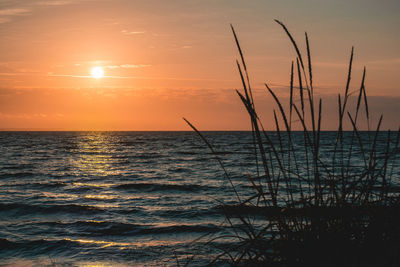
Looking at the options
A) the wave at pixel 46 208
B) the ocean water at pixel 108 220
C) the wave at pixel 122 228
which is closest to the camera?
the ocean water at pixel 108 220

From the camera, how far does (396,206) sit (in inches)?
99.1

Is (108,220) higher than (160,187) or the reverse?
higher

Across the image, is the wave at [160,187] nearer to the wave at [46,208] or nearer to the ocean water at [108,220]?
the ocean water at [108,220]

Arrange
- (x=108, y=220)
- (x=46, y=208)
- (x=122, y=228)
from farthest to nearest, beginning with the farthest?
(x=46, y=208)
(x=108, y=220)
(x=122, y=228)

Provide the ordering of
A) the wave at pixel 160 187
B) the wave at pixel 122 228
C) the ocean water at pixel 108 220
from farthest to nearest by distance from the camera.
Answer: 1. the wave at pixel 160 187
2. the wave at pixel 122 228
3. the ocean water at pixel 108 220

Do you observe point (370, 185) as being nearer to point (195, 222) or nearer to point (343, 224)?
point (343, 224)

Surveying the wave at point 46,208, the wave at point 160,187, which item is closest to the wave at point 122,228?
the wave at point 46,208

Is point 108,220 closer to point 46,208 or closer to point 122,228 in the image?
point 122,228

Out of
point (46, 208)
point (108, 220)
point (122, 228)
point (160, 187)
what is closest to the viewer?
point (122, 228)

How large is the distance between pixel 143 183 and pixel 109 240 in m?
8.32

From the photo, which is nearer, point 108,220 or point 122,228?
point 122,228

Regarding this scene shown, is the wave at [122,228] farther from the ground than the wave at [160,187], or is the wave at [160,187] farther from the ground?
→ the wave at [122,228]

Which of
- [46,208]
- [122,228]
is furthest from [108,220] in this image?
[46,208]

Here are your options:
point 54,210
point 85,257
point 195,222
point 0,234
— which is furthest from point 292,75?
point 54,210
